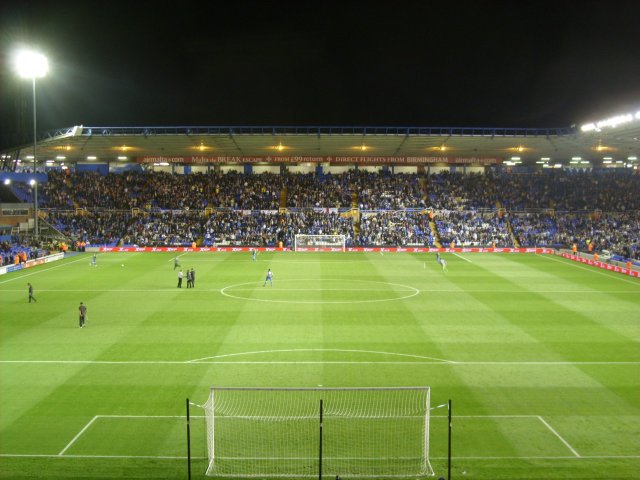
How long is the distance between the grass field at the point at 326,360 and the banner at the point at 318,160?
115 feet

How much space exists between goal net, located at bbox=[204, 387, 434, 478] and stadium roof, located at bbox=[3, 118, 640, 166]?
4197 cm

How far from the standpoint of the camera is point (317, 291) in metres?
35.7

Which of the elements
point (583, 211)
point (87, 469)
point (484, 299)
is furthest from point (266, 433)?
point (583, 211)

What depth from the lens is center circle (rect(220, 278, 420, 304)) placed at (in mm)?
33000

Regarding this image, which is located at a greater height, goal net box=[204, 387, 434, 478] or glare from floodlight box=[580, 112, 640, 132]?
glare from floodlight box=[580, 112, 640, 132]

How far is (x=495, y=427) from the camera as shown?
15.4m

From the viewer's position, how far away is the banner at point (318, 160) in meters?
73.9

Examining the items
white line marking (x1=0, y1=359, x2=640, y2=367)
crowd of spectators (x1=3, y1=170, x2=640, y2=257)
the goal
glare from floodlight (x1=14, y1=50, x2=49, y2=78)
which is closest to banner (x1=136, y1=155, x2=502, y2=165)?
crowd of spectators (x1=3, y1=170, x2=640, y2=257)

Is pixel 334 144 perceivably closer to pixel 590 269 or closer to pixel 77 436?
pixel 590 269

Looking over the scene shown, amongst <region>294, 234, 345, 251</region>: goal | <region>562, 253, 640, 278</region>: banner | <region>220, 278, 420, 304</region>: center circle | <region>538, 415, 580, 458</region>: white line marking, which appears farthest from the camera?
<region>294, 234, 345, 251</region>: goal

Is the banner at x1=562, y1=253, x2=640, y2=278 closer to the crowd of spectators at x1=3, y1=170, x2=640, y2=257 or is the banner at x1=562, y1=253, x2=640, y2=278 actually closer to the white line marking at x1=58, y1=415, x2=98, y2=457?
the crowd of spectators at x1=3, y1=170, x2=640, y2=257

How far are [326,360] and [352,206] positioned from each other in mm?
49635

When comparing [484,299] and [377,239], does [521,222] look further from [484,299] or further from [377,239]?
[484,299]

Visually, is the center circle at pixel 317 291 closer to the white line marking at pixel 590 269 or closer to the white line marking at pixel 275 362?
the white line marking at pixel 275 362
